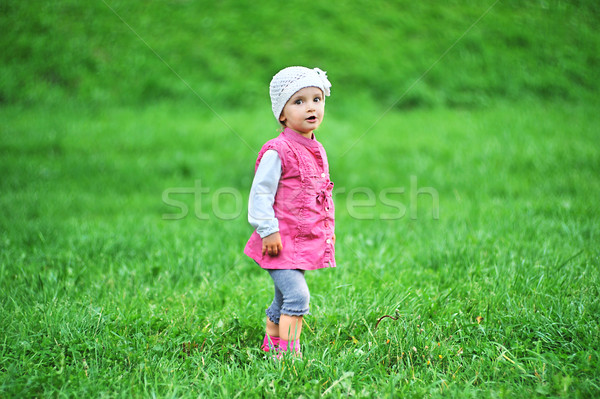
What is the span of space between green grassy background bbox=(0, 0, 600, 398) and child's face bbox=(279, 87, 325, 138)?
1266 millimetres

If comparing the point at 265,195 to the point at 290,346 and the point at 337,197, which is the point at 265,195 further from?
the point at 337,197

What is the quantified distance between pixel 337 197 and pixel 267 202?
4.42 meters

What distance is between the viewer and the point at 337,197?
23.1 ft

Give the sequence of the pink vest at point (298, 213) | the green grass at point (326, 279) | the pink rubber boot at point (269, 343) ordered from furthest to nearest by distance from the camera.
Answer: the pink rubber boot at point (269, 343) → the pink vest at point (298, 213) → the green grass at point (326, 279)

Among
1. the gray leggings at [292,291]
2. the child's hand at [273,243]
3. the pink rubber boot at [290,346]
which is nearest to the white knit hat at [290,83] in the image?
the child's hand at [273,243]

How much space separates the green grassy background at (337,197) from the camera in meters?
2.73

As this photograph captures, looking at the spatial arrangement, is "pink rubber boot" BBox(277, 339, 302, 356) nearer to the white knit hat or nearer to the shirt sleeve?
the shirt sleeve

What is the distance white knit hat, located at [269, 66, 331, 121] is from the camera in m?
2.70

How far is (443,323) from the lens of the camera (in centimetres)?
309

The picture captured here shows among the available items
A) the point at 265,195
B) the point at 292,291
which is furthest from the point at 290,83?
the point at 292,291

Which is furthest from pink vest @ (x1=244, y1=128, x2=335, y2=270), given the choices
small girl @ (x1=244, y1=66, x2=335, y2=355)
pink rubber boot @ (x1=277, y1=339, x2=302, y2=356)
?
pink rubber boot @ (x1=277, y1=339, x2=302, y2=356)

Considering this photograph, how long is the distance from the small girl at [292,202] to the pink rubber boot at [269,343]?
12cm

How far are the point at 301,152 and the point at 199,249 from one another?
222cm

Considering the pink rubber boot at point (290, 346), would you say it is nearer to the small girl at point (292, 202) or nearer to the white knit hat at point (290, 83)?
the small girl at point (292, 202)
